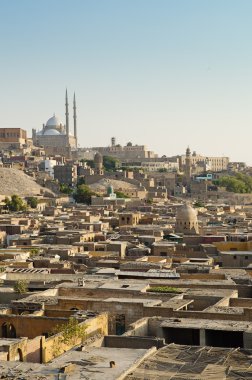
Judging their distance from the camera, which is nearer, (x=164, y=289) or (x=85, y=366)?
(x=85, y=366)

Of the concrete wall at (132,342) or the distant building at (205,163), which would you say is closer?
the concrete wall at (132,342)

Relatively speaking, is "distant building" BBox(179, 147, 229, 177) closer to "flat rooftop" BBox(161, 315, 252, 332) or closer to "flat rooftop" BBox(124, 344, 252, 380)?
"flat rooftop" BBox(161, 315, 252, 332)

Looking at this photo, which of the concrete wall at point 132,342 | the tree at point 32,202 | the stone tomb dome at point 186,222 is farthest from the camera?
the tree at point 32,202

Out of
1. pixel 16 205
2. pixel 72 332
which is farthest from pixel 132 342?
pixel 16 205

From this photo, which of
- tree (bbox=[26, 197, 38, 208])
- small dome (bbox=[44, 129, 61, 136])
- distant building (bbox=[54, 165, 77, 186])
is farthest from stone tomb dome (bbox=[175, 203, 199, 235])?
small dome (bbox=[44, 129, 61, 136])

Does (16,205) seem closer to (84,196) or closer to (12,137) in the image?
(84,196)

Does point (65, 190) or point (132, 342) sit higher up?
point (65, 190)

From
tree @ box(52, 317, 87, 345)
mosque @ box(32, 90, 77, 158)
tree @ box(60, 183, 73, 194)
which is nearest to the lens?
tree @ box(52, 317, 87, 345)

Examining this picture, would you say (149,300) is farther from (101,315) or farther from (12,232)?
(12,232)

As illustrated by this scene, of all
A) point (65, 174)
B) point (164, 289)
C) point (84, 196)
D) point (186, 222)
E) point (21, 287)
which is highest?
point (65, 174)

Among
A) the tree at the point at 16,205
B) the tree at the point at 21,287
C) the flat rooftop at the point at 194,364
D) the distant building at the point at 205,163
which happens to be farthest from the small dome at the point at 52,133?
the flat rooftop at the point at 194,364

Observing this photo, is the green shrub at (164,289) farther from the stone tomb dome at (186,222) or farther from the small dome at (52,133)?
the small dome at (52,133)

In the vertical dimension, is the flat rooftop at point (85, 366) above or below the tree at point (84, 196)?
below

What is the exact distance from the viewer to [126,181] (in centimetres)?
8831
